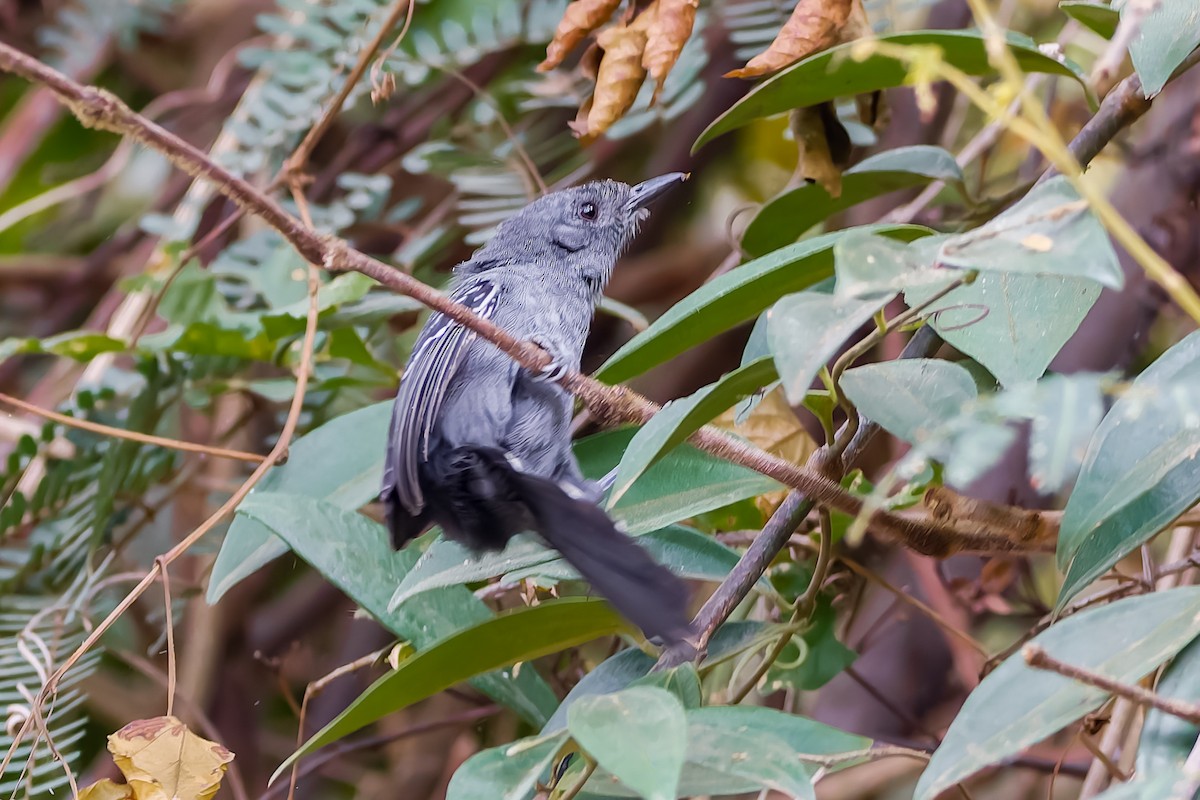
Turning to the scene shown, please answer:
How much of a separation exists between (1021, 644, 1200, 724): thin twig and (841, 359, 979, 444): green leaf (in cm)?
25

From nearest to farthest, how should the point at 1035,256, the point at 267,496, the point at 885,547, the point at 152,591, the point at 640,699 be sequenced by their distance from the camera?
1. the point at 1035,256
2. the point at 640,699
3. the point at 267,496
4. the point at 885,547
5. the point at 152,591

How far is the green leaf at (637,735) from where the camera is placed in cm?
83

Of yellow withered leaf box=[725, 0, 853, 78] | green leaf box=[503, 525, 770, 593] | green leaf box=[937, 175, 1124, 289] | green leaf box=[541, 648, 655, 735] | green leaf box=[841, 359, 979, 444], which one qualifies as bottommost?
green leaf box=[541, 648, 655, 735]

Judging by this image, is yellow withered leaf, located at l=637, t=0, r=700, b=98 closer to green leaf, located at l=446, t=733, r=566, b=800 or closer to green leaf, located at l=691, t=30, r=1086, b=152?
green leaf, located at l=691, t=30, r=1086, b=152

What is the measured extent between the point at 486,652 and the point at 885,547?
1.15 metres

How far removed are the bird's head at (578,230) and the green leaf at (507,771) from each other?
1.15 meters

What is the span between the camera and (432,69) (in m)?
2.49

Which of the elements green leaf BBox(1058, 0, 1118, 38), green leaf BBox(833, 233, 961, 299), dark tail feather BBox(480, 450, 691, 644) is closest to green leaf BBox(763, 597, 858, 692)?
dark tail feather BBox(480, 450, 691, 644)

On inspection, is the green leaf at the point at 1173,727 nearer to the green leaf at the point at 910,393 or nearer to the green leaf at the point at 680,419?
the green leaf at the point at 910,393

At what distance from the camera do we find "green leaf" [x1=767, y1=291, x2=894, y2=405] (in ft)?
2.52

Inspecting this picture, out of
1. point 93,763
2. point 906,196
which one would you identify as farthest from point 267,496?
point 906,196

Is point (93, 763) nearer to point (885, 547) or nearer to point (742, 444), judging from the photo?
point (885, 547)

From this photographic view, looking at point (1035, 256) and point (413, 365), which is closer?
point (1035, 256)

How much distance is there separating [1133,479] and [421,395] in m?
0.91
